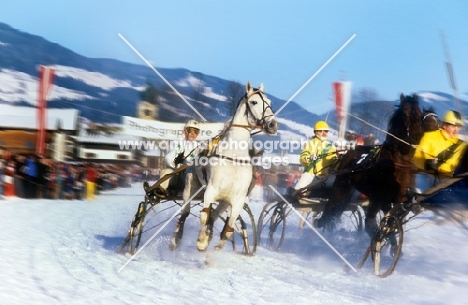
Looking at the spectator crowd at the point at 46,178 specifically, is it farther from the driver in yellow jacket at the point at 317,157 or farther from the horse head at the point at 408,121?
the horse head at the point at 408,121

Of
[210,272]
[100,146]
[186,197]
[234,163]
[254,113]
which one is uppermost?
[254,113]

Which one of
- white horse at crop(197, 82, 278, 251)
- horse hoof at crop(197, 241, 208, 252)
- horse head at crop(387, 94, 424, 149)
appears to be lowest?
horse hoof at crop(197, 241, 208, 252)

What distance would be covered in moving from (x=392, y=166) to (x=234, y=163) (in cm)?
211

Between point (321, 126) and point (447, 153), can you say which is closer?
point (447, 153)

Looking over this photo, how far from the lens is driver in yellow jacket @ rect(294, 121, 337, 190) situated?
35.3 ft

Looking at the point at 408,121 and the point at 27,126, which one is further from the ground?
the point at 408,121

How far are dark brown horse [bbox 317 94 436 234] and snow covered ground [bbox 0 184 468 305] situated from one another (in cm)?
65

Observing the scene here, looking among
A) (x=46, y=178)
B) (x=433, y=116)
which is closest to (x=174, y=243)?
(x=433, y=116)

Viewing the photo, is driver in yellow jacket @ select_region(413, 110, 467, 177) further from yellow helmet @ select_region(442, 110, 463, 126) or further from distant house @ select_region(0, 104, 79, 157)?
distant house @ select_region(0, 104, 79, 157)

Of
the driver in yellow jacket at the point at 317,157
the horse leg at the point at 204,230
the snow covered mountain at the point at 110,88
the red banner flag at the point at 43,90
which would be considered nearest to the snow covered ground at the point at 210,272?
the horse leg at the point at 204,230

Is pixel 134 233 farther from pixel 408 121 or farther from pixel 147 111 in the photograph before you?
pixel 147 111

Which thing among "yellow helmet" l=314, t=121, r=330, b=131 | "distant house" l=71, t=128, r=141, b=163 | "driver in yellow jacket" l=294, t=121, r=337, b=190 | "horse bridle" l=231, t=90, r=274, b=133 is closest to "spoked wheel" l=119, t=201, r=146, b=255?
"horse bridle" l=231, t=90, r=274, b=133

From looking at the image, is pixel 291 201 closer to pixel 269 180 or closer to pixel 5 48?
pixel 269 180

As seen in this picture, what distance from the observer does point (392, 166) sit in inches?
331
